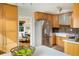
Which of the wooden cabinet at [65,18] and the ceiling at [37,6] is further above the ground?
the ceiling at [37,6]

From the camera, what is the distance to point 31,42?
4.79 meters

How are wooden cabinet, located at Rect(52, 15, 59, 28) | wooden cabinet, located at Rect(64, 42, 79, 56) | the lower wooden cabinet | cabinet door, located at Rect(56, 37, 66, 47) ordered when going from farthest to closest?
wooden cabinet, located at Rect(52, 15, 59, 28) → cabinet door, located at Rect(56, 37, 66, 47) → the lower wooden cabinet → wooden cabinet, located at Rect(64, 42, 79, 56)

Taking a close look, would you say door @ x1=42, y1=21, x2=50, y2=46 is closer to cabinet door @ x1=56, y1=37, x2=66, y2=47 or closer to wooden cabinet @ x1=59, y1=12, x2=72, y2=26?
cabinet door @ x1=56, y1=37, x2=66, y2=47

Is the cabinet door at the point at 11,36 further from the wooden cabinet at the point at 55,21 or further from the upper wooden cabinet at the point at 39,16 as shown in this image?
the wooden cabinet at the point at 55,21

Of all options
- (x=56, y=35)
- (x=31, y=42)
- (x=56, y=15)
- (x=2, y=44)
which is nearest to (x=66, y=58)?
(x=2, y=44)

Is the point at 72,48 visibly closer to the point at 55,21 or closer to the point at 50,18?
the point at 50,18

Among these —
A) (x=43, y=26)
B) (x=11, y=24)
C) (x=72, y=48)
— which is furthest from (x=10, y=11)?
(x=43, y=26)

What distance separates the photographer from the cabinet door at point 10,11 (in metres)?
3.25

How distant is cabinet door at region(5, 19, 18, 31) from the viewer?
10.7ft

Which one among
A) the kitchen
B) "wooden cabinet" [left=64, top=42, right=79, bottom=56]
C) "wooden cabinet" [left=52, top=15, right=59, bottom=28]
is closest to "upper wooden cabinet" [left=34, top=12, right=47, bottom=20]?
the kitchen

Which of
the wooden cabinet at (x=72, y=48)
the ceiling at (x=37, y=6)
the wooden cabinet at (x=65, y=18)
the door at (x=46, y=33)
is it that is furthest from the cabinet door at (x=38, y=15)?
the wooden cabinet at (x=72, y=48)

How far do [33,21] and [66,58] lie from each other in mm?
4286

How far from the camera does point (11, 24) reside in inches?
133

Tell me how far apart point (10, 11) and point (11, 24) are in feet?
1.08
